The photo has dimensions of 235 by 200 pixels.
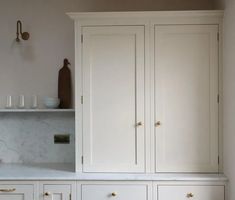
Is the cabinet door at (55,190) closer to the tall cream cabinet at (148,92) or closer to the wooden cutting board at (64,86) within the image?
the tall cream cabinet at (148,92)

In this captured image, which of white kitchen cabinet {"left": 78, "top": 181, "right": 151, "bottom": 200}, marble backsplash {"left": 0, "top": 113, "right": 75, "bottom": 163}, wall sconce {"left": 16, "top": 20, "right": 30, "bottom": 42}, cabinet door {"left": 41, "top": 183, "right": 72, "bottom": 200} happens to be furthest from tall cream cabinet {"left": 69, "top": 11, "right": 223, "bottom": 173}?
wall sconce {"left": 16, "top": 20, "right": 30, "bottom": 42}

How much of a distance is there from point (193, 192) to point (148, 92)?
0.88 metres

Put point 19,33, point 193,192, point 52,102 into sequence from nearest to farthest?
point 193,192, point 52,102, point 19,33

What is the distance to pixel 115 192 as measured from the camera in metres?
2.57

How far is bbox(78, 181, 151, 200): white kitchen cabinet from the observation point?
2.57 m

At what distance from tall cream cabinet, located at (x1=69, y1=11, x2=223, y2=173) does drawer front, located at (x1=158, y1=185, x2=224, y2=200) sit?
166 mm

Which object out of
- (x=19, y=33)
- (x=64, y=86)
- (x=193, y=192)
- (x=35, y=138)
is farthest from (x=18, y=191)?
(x=19, y=33)

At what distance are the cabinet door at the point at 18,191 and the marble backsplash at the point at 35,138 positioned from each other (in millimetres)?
595

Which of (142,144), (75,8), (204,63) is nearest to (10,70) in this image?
(75,8)

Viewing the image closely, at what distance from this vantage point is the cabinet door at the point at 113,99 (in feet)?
8.80

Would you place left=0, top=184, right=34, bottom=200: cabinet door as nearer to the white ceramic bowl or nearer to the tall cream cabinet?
the tall cream cabinet

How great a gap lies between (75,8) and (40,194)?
5.80 ft

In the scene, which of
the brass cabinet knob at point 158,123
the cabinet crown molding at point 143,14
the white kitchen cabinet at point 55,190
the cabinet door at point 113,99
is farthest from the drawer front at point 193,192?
the cabinet crown molding at point 143,14

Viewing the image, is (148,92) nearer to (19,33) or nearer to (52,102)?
(52,102)
